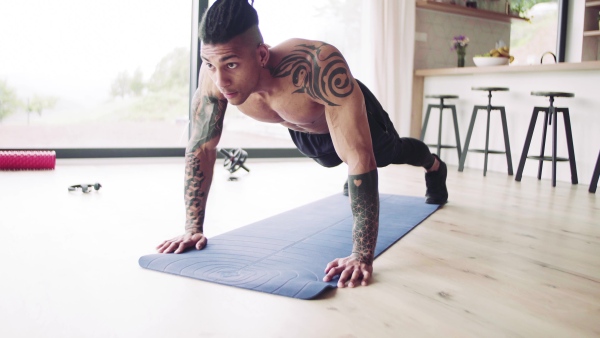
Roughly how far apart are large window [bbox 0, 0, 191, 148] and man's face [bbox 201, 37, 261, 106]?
3032 millimetres

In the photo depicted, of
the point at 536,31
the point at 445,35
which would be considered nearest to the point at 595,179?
the point at 445,35

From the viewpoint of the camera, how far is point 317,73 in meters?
1.53

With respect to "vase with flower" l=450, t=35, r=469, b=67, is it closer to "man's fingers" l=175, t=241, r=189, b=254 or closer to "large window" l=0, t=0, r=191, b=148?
"large window" l=0, t=0, r=191, b=148

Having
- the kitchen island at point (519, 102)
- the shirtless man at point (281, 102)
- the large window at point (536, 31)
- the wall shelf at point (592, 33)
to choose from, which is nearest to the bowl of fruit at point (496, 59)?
the kitchen island at point (519, 102)

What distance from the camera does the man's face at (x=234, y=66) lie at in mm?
1400

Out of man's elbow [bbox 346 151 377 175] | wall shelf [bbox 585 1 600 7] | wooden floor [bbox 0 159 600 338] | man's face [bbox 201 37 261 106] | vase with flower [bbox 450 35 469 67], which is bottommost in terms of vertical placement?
wooden floor [bbox 0 159 600 338]

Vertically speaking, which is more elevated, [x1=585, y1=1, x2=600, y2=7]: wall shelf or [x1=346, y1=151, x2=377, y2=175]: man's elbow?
[x1=585, y1=1, x2=600, y2=7]: wall shelf

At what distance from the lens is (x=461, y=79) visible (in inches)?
188

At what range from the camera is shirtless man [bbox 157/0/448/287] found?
4.67 feet

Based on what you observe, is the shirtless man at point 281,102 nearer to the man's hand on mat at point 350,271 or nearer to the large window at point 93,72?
the man's hand on mat at point 350,271

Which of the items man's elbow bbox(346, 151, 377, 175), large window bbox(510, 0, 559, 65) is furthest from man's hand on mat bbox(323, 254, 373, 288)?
large window bbox(510, 0, 559, 65)

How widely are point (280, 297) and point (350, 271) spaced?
25cm

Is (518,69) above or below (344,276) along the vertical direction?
above

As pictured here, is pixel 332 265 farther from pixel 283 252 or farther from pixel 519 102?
pixel 519 102
